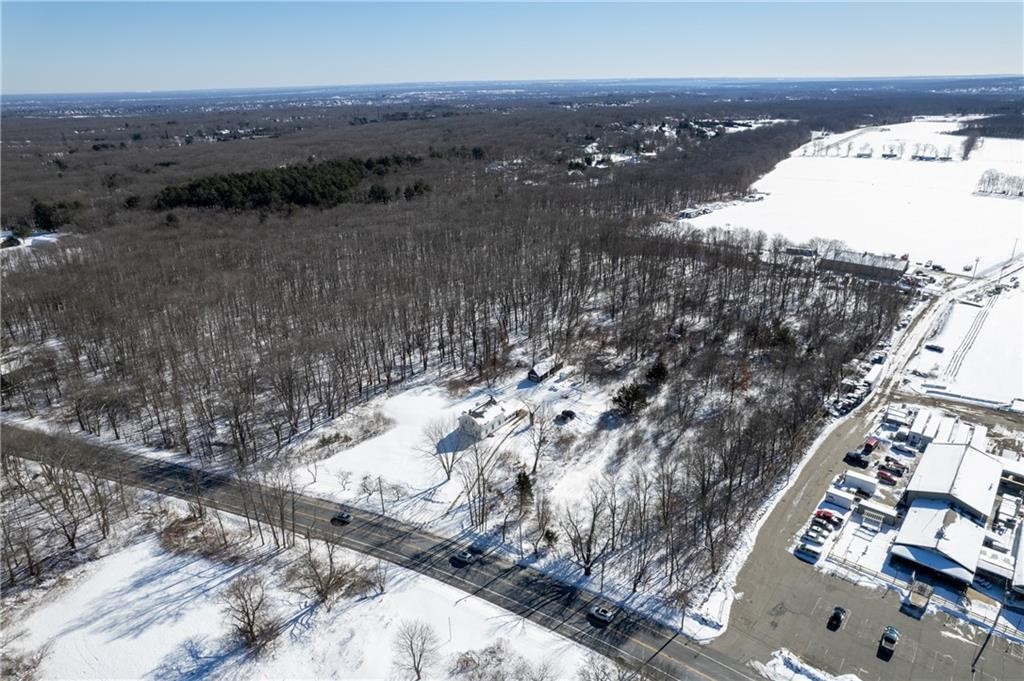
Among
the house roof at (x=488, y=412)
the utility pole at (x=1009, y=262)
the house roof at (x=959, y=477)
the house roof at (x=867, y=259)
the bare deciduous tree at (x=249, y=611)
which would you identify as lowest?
the bare deciduous tree at (x=249, y=611)

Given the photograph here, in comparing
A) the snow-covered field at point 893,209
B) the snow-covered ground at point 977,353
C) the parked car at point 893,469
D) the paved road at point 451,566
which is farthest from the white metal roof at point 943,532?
the snow-covered field at point 893,209

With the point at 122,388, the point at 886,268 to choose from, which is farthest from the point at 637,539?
the point at 886,268

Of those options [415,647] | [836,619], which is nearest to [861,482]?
[836,619]

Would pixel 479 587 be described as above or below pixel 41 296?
below

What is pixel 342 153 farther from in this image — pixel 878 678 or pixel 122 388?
pixel 878 678

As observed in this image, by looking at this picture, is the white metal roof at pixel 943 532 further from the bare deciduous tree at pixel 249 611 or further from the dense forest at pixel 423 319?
the bare deciduous tree at pixel 249 611

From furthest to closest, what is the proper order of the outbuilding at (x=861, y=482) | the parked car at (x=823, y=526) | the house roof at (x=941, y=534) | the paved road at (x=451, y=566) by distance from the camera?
the outbuilding at (x=861, y=482)
the parked car at (x=823, y=526)
the house roof at (x=941, y=534)
the paved road at (x=451, y=566)
